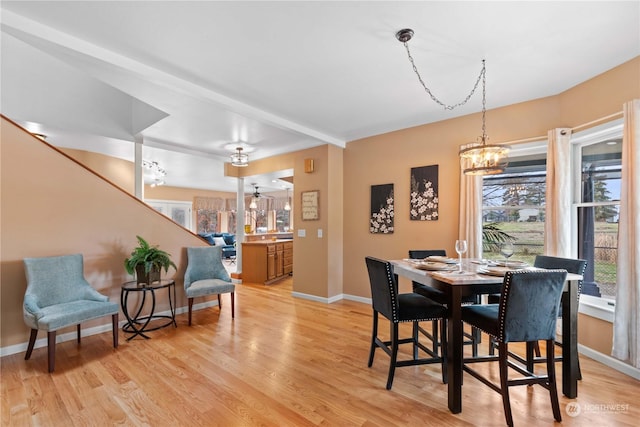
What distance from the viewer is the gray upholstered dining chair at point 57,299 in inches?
96.7

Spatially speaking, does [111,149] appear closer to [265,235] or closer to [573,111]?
[265,235]

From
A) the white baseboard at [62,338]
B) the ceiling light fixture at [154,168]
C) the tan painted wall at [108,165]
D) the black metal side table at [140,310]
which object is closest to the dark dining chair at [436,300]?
the black metal side table at [140,310]

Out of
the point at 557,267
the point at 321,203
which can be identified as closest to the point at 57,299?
the point at 321,203

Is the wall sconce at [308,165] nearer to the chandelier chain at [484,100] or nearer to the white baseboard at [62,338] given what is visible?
the chandelier chain at [484,100]

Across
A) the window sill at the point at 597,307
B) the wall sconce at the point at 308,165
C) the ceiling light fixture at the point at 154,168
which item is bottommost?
the window sill at the point at 597,307

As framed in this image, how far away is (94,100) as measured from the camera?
14.2 ft

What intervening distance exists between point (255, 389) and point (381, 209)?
3053 mm

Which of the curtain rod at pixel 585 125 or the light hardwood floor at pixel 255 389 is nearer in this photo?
the light hardwood floor at pixel 255 389

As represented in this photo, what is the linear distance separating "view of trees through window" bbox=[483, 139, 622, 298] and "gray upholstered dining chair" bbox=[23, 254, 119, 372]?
4.47 m

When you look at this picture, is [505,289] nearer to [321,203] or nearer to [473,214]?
[473,214]

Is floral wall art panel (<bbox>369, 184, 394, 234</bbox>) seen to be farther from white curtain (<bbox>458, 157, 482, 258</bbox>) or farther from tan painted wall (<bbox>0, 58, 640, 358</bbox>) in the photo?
white curtain (<bbox>458, 157, 482, 258</bbox>)

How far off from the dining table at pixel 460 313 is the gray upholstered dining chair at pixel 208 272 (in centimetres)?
261

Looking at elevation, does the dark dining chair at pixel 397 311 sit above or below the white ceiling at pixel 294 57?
below

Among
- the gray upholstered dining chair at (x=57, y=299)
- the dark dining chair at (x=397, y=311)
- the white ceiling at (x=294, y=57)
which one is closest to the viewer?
the white ceiling at (x=294, y=57)
